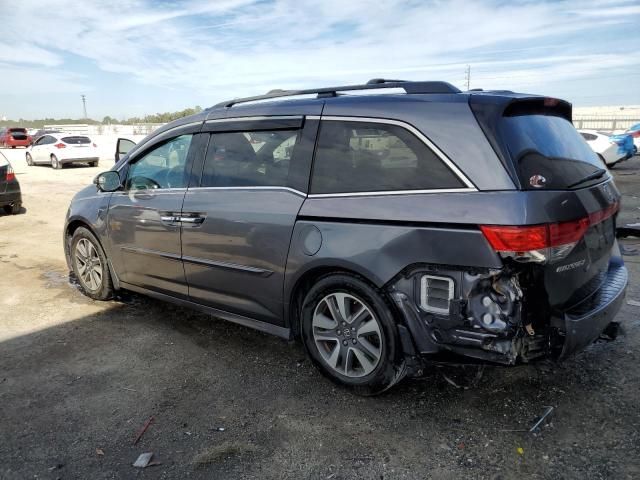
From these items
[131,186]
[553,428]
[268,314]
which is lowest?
[553,428]

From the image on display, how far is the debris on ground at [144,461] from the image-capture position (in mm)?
2629

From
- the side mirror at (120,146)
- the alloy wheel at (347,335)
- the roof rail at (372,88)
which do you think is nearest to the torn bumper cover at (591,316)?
the alloy wheel at (347,335)

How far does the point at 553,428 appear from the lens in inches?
112

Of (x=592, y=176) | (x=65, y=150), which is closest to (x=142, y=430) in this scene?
(x=592, y=176)

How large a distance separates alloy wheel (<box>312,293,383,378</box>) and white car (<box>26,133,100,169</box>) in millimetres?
20168

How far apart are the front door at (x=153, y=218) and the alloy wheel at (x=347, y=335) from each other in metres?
1.37

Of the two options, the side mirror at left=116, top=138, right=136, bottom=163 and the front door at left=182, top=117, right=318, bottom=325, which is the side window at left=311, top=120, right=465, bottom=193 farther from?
the side mirror at left=116, top=138, right=136, bottom=163

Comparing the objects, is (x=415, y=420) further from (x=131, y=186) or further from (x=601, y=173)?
(x=131, y=186)

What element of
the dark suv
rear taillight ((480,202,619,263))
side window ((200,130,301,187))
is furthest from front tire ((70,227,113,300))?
rear taillight ((480,202,619,263))

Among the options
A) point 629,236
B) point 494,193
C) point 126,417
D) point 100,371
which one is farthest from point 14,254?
point 629,236

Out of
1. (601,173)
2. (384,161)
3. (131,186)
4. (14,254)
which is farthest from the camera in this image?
(14,254)

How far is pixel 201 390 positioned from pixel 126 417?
1.60 feet

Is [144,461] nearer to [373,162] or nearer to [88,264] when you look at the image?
[373,162]

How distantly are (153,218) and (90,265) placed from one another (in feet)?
4.43
